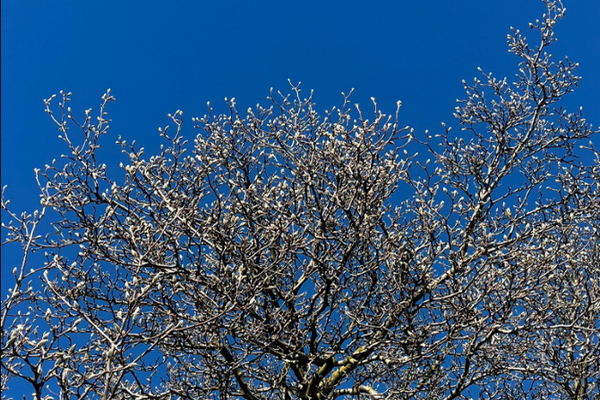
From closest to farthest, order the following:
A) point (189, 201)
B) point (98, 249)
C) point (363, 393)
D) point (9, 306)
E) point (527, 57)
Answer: point (9, 306)
point (98, 249)
point (363, 393)
point (189, 201)
point (527, 57)

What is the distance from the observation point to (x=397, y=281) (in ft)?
23.0

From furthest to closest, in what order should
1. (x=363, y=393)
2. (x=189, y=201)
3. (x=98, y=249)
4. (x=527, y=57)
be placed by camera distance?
1. (x=527, y=57)
2. (x=189, y=201)
3. (x=363, y=393)
4. (x=98, y=249)

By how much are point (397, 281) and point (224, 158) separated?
11.2 feet

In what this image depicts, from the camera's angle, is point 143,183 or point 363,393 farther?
point 143,183

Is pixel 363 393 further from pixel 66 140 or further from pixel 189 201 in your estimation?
pixel 66 140

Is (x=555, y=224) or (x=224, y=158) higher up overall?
(x=224, y=158)

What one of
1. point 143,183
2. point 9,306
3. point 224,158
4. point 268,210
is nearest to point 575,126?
point 268,210

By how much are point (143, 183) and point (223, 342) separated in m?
→ 2.80

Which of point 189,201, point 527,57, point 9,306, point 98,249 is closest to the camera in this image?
point 9,306

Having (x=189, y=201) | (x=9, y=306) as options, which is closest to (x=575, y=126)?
(x=189, y=201)

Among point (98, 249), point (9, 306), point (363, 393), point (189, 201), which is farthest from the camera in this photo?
point (189, 201)

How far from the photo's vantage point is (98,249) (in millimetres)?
6836

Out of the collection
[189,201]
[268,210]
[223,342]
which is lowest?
[223,342]

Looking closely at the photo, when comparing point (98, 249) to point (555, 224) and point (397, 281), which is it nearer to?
point (397, 281)
